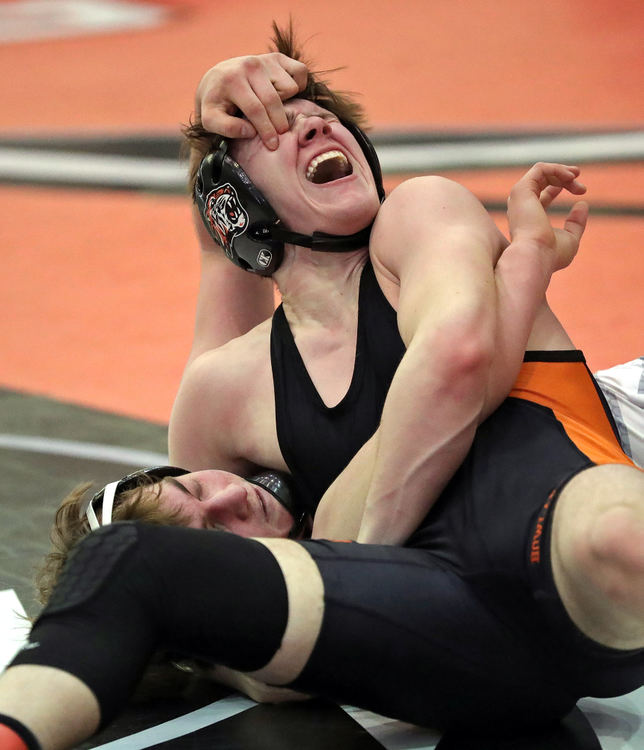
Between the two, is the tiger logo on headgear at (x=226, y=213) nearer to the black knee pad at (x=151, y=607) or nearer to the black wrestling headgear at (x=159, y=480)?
the black wrestling headgear at (x=159, y=480)

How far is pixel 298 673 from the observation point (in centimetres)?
198

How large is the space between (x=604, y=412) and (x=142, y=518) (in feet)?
3.23

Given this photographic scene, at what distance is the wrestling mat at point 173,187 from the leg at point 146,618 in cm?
38

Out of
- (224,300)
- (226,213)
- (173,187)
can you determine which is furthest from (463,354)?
(173,187)

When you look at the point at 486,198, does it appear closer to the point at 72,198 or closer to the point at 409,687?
the point at 72,198

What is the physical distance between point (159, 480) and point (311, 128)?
90 centimetres

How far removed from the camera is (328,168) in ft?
9.16

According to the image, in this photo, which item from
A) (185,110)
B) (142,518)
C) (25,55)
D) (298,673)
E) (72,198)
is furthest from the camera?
(25,55)

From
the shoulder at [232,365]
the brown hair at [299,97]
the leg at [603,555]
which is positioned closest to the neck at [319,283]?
the shoulder at [232,365]

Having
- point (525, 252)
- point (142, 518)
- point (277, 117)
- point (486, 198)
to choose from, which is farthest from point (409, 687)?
point (486, 198)

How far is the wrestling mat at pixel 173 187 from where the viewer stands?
8.03 ft

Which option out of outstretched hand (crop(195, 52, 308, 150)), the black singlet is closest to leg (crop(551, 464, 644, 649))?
the black singlet

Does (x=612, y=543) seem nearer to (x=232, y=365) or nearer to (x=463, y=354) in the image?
(x=463, y=354)

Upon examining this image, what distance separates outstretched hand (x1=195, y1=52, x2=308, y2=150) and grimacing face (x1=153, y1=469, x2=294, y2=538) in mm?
800
